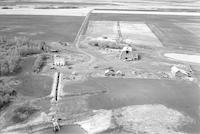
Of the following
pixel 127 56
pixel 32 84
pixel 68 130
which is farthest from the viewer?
pixel 127 56

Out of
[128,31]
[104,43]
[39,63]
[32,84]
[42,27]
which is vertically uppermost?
[42,27]

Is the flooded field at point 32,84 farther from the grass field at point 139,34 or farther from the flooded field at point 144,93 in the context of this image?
the grass field at point 139,34

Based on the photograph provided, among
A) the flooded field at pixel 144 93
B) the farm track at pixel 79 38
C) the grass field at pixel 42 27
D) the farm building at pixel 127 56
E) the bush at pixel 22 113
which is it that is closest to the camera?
the bush at pixel 22 113

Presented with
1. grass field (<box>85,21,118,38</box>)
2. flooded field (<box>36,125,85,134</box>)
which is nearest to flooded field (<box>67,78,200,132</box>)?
flooded field (<box>36,125,85,134</box>)

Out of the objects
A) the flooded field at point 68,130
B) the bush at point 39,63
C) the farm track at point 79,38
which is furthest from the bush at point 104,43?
the flooded field at point 68,130

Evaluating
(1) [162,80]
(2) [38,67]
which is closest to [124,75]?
(1) [162,80]

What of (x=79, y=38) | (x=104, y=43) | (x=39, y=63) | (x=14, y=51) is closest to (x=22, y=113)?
(x=39, y=63)

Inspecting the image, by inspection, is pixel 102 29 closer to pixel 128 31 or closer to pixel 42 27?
pixel 128 31
